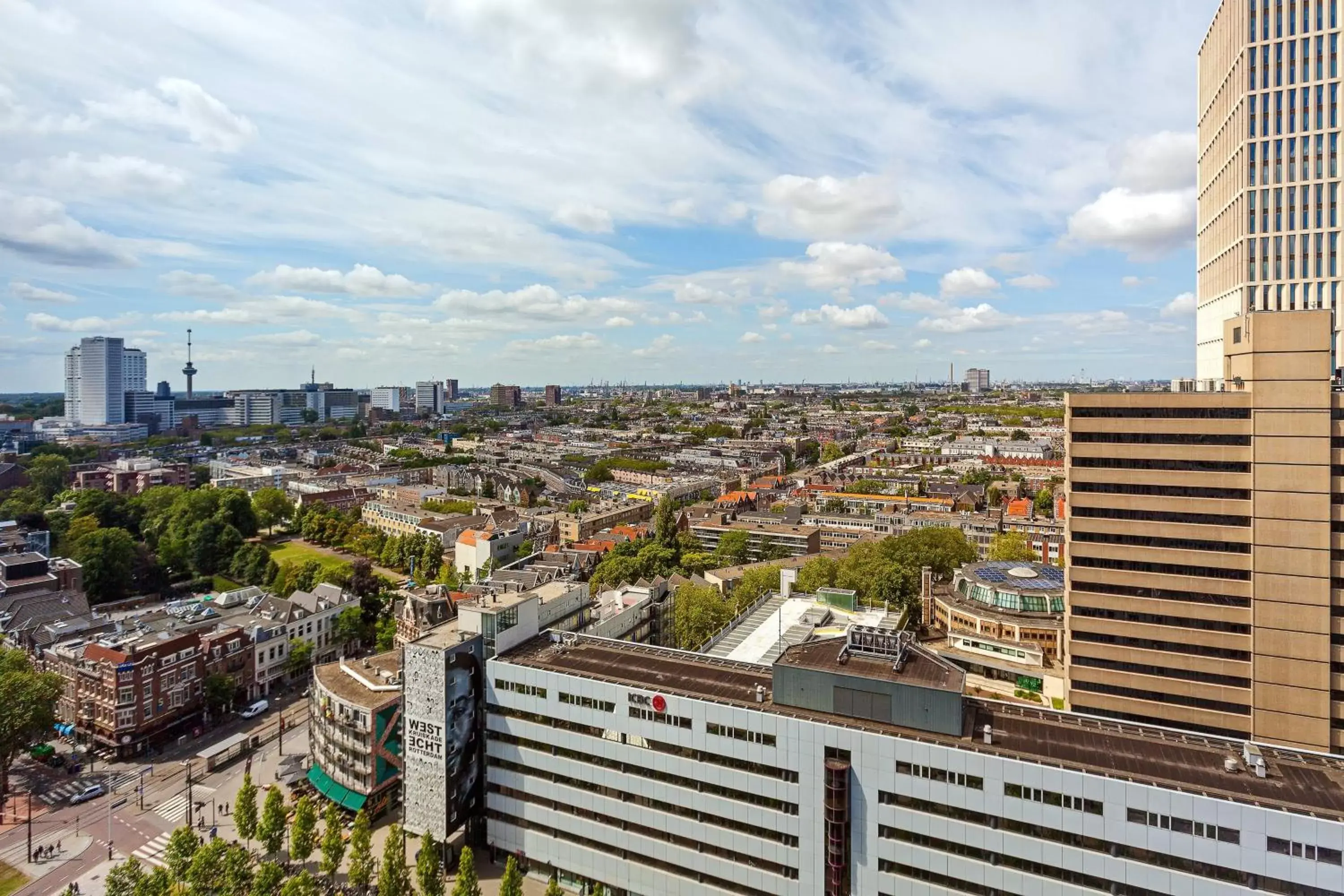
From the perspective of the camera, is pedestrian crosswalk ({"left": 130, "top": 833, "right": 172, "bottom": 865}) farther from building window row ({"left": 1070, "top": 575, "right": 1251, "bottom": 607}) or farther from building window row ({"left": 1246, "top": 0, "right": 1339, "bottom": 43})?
building window row ({"left": 1246, "top": 0, "right": 1339, "bottom": 43})

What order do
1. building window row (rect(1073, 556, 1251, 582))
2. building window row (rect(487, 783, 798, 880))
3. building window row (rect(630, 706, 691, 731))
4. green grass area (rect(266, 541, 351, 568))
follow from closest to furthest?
building window row (rect(487, 783, 798, 880))
building window row (rect(630, 706, 691, 731))
building window row (rect(1073, 556, 1251, 582))
green grass area (rect(266, 541, 351, 568))

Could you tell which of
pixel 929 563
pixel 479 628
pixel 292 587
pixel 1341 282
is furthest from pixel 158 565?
pixel 1341 282

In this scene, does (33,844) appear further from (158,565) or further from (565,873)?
(158,565)

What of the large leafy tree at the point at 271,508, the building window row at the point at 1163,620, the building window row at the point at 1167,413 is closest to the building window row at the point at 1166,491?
the building window row at the point at 1167,413

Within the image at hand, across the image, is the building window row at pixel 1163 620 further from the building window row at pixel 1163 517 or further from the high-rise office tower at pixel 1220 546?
the building window row at pixel 1163 517

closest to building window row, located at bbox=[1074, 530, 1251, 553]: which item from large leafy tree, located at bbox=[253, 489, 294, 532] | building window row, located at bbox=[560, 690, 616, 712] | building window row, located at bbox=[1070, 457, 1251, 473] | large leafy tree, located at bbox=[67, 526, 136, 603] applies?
building window row, located at bbox=[1070, 457, 1251, 473]

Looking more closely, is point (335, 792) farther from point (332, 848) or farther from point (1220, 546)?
point (1220, 546)
